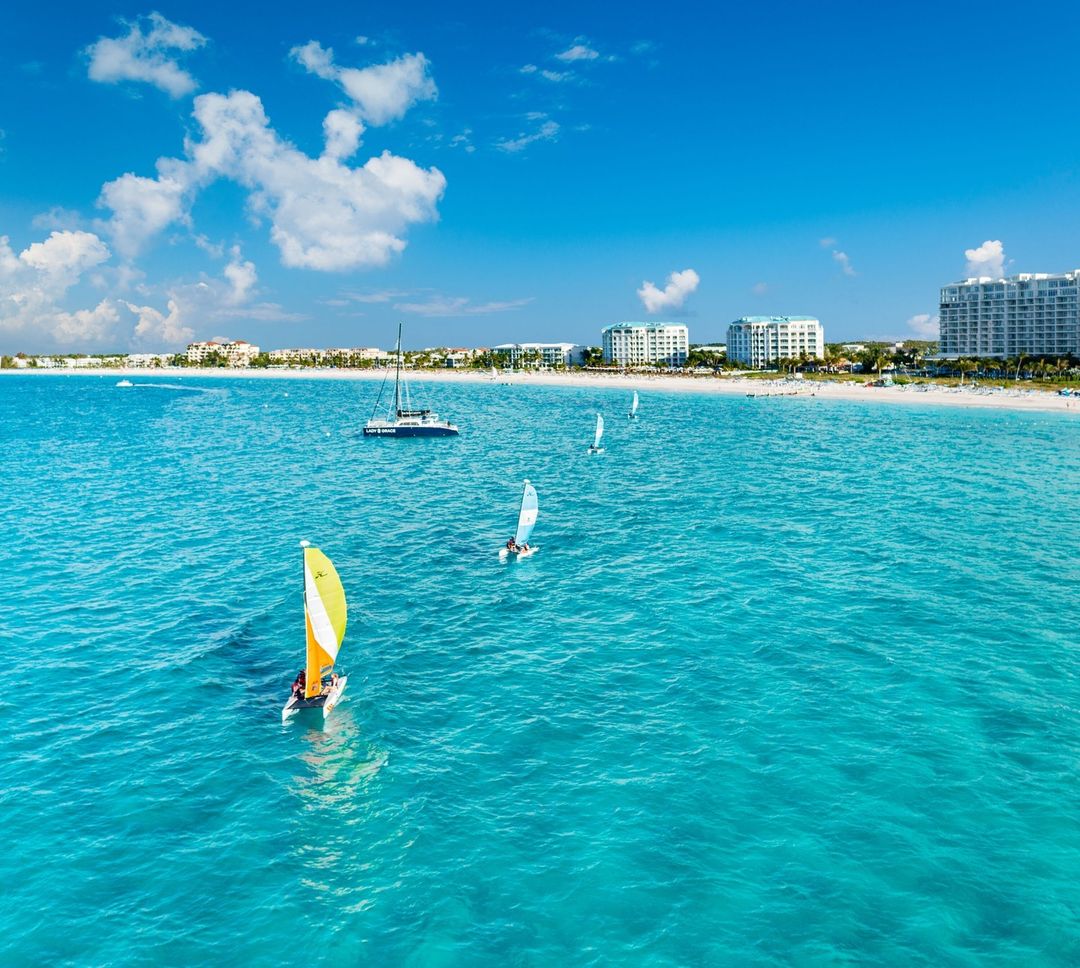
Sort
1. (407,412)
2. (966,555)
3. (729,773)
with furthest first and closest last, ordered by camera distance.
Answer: (407,412), (966,555), (729,773)

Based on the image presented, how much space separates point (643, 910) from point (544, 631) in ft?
59.2

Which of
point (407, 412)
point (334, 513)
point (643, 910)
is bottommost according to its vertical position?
point (643, 910)

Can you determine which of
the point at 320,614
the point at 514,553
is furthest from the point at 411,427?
the point at 320,614

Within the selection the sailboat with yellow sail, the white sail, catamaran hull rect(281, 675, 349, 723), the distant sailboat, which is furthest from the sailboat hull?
catamaran hull rect(281, 675, 349, 723)

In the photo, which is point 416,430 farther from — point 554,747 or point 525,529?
point 554,747

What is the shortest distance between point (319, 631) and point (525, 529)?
23390mm

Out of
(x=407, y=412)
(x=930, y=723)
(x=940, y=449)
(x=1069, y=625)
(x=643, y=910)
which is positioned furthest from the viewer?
(x=407, y=412)

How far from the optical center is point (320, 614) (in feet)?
88.9

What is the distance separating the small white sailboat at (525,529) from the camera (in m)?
48.4

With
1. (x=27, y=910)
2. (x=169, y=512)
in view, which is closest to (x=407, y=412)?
(x=169, y=512)

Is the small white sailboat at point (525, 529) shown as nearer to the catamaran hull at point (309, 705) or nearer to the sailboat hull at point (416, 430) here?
the catamaran hull at point (309, 705)

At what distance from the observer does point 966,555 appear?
159 ft

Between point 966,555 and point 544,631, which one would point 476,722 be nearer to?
point 544,631

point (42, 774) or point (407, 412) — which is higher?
point (407, 412)
